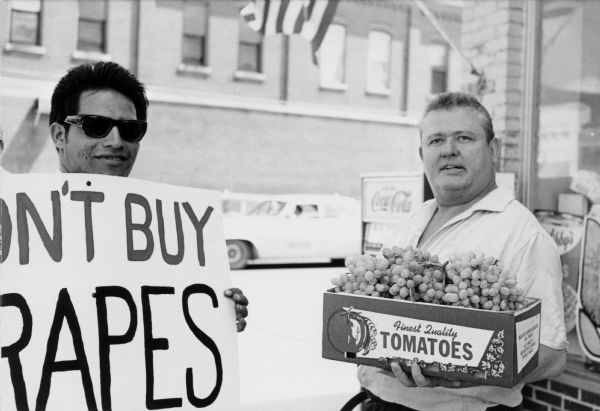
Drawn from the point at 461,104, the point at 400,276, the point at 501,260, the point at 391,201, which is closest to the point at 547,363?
the point at 501,260

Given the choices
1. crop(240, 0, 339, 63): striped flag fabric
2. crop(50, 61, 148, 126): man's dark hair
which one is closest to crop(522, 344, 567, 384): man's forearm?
crop(50, 61, 148, 126): man's dark hair

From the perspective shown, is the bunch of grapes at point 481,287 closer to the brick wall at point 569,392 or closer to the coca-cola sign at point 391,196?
the brick wall at point 569,392

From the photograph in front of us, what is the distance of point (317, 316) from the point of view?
9.55 m

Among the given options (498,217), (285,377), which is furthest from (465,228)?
(285,377)

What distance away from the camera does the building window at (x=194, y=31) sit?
19406 millimetres

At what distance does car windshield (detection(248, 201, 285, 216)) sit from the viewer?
1474cm

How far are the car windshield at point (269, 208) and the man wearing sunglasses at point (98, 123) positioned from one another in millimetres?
12546

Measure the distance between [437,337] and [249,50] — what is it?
19.2 metres

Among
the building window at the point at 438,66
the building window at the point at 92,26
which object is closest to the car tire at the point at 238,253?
the building window at the point at 92,26

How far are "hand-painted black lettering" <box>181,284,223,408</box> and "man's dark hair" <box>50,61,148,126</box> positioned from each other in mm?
644

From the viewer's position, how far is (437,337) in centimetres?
177

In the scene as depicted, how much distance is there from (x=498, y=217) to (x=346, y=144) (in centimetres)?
1950

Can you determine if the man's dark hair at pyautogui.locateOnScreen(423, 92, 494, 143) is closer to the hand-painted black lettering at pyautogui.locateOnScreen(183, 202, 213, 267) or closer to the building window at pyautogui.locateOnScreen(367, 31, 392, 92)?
the hand-painted black lettering at pyautogui.locateOnScreen(183, 202, 213, 267)

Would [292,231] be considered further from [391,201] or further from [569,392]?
[569,392]
